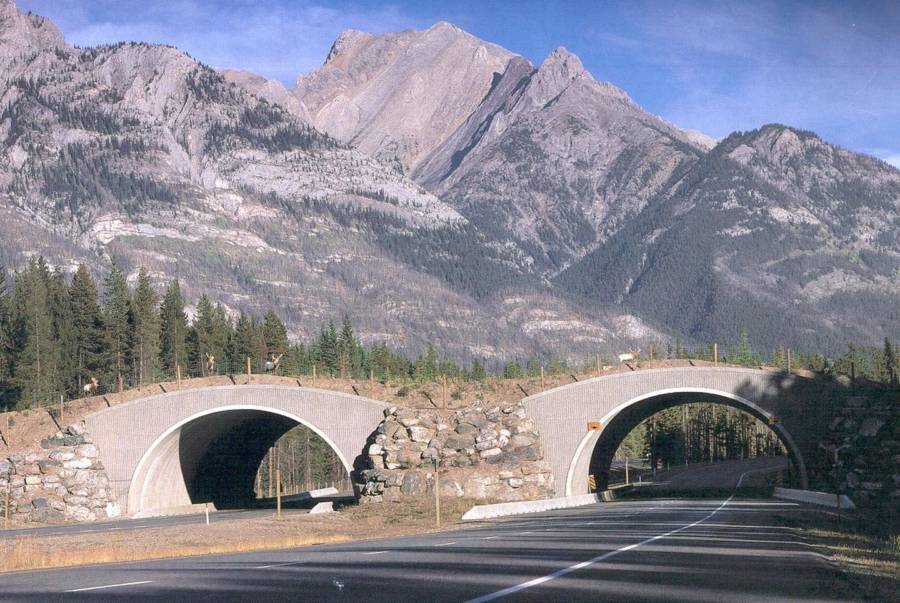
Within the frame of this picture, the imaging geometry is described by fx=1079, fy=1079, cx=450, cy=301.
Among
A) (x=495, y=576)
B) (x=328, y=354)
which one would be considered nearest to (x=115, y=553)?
(x=495, y=576)

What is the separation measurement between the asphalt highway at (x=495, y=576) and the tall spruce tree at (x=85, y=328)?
263 feet

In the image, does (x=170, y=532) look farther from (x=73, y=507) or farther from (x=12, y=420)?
(x=12, y=420)

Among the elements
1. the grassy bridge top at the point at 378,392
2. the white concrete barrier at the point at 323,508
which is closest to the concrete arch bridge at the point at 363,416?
the grassy bridge top at the point at 378,392

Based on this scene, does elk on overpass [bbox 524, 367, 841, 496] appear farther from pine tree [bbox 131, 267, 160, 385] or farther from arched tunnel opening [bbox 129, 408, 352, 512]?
pine tree [bbox 131, 267, 160, 385]

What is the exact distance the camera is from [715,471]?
110 meters

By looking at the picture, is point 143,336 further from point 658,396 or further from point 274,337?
point 658,396

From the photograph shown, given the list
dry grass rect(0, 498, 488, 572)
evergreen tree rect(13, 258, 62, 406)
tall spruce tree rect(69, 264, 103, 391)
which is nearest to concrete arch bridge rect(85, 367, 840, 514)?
dry grass rect(0, 498, 488, 572)

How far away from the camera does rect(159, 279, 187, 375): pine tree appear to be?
109125 millimetres

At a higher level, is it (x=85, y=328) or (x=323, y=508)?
(x=85, y=328)

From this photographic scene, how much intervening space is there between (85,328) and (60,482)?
42156 mm

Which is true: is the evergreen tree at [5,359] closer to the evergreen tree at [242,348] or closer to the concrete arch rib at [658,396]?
the evergreen tree at [242,348]

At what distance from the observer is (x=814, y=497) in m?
50.8

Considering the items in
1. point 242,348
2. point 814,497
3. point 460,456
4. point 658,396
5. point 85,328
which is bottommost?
point 814,497

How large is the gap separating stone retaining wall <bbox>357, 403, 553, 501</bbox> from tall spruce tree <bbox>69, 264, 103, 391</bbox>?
49.2 meters
